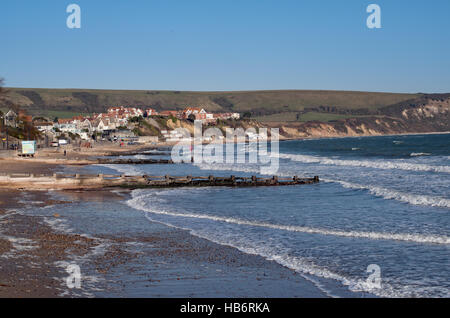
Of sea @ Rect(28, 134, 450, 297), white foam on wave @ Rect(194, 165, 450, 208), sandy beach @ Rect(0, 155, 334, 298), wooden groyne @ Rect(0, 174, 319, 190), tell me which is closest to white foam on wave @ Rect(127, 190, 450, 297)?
sea @ Rect(28, 134, 450, 297)

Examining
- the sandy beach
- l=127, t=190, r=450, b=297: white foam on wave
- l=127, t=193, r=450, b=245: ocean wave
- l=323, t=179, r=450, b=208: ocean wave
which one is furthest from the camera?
l=323, t=179, r=450, b=208: ocean wave

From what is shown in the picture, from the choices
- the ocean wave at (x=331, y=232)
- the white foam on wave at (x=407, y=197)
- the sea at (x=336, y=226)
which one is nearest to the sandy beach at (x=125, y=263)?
the sea at (x=336, y=226)

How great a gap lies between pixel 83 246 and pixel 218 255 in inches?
187

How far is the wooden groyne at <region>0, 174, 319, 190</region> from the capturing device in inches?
1508

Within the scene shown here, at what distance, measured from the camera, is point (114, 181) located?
4088 cm

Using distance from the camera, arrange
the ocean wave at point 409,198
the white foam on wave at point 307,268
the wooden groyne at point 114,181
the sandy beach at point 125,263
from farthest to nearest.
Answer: the wooden groyne at point 114,181 < the ocean wave at point 409,198 < the white foam on wave at point 307,268 < the sandy beach at point 125,263

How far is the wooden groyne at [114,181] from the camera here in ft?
126

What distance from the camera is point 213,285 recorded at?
13.6 m

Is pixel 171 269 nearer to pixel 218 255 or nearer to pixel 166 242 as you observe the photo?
pixel 218 255

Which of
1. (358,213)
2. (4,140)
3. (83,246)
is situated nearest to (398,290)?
(83,246)

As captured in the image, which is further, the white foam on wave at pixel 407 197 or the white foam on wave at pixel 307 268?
the white foam on wave at pixel 407 197

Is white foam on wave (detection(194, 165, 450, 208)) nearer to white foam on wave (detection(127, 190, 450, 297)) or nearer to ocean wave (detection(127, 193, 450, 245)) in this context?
ocean wave (detection(127, 193, 450, 245))

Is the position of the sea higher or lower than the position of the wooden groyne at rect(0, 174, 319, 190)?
lower

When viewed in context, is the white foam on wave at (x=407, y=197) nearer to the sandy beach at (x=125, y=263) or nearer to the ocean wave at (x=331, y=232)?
the ocean wave at (x=331, y=232)
